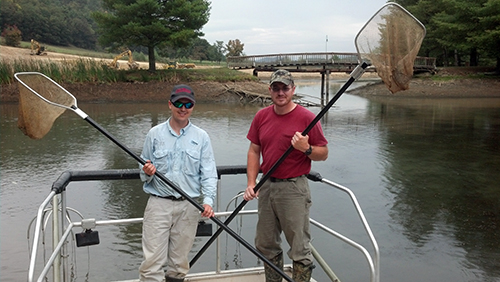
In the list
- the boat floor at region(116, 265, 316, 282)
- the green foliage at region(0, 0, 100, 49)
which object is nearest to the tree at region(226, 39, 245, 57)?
the green foliage at region(0, 0, 100, 49)

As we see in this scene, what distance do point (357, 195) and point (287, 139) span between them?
5789mm

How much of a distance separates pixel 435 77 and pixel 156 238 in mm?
36090

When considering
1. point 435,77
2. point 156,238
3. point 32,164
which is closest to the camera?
point 156,238

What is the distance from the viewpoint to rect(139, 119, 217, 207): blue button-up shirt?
10.5ft

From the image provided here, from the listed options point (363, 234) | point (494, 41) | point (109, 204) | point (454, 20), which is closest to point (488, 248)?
A: point (363, 234)

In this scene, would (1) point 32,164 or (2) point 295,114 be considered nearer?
(2) point 295,114

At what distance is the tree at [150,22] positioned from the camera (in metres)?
27.9

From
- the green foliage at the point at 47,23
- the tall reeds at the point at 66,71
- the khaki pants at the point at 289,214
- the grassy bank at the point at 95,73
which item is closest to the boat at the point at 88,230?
the khaki pants at the point at 289,214

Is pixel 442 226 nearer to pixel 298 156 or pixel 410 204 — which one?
pixel 410 204

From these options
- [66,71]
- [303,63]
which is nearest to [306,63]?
[303,63]

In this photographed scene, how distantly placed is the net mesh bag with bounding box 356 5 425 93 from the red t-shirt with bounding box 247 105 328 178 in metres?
0.55

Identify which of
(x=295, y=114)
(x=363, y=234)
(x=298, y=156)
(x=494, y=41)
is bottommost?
(x=363, y=234)

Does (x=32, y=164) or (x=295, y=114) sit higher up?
(x=295, y=114)

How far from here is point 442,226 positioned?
7.18 metres
